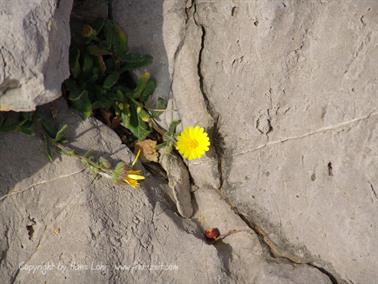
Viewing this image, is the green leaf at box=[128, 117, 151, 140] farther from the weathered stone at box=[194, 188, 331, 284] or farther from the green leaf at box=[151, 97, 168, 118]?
the weathered stone at box=[194, 188, 331, 284]

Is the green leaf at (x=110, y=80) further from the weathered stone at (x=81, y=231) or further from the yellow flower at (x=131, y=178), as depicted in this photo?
the yellow flower at (x=131, y=178)

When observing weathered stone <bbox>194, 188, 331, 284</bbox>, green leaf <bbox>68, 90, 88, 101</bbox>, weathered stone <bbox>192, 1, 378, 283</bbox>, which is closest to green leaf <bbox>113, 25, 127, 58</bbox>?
green leaf <bbox>68, 90, 88, 101</bbox>

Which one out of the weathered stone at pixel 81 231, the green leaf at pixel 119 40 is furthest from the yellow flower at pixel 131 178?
the green leaf at pixel 119 40

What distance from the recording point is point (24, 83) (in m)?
2.82

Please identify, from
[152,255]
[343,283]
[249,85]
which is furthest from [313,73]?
[152,255]

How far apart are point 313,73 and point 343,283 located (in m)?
1.11

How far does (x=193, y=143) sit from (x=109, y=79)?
25.3 inches

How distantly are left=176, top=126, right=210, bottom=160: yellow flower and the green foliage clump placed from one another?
278mm

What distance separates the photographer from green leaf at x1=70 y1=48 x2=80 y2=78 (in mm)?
3402

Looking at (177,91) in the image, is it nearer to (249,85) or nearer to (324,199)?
(249,85)

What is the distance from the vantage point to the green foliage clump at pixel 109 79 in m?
3.44

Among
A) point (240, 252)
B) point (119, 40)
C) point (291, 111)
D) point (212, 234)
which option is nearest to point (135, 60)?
point (119, 40)

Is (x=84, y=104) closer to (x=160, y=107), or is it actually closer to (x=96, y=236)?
(x=160, y=107)

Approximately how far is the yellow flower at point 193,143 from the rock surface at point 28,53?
0.84 m
